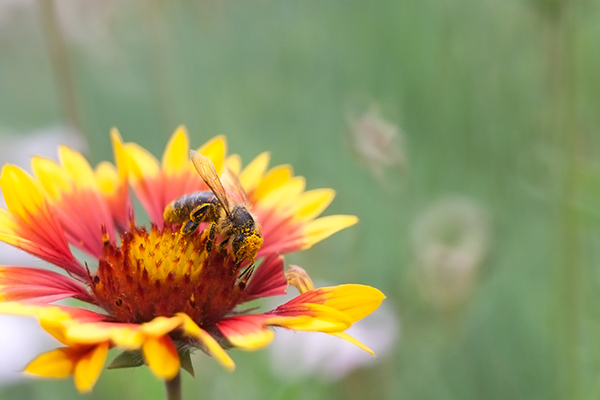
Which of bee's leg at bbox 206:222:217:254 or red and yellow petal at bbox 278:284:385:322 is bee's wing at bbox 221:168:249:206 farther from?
red and yellow petal at bbox 278:284:385:322

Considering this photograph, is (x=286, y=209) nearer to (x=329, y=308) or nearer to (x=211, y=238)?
(x=211, y=238)

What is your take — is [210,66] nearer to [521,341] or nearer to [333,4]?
[333,4]

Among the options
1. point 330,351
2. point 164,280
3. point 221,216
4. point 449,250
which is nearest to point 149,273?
point 164,280

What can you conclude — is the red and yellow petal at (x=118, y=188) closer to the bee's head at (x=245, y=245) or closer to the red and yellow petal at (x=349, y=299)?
the bee's head at (x=245, y=245)

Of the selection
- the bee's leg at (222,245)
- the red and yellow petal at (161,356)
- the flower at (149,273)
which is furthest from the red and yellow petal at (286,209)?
the red and yellow petal at (161,356)

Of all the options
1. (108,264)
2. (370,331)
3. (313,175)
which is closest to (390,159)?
(370,331)

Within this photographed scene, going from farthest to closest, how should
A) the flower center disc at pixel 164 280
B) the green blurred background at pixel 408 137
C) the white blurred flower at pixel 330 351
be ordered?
1. the green blurred background at pixel 408 137
2. the white blurred flower at pixel 330 351
3. the flower center disc at pixel 164 280
